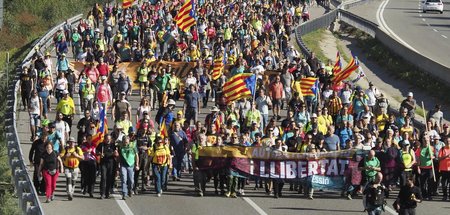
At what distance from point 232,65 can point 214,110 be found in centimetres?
894

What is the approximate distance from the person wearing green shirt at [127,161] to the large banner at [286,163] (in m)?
1.46

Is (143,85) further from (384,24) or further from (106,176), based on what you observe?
(384,24)

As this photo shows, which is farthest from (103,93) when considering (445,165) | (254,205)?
(445,165)

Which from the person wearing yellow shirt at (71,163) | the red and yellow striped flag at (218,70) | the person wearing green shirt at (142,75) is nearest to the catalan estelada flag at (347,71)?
the red and yellow striped flag at (218,70)

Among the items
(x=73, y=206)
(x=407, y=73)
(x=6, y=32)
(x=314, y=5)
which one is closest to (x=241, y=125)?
(x=73, y=206)

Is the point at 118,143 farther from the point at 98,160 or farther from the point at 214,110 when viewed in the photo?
the point at 214,110

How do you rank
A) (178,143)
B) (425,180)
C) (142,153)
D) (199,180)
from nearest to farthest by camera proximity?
1. (142,153)
2. (199,180)
3. (425,180)
4. (178,143)

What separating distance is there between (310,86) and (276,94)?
0.91 m

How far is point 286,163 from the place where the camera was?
2508cm

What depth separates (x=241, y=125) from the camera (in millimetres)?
29266

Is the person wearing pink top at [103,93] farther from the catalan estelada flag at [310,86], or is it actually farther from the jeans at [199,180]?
the jeans at [199,180]

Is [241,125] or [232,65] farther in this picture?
[232,65]

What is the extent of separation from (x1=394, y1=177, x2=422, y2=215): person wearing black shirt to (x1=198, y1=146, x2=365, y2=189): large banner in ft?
14.3

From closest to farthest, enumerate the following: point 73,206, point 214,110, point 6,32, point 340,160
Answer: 1. point 73,206
2. point 340,160
3. point 214,110
4. point 6,32
